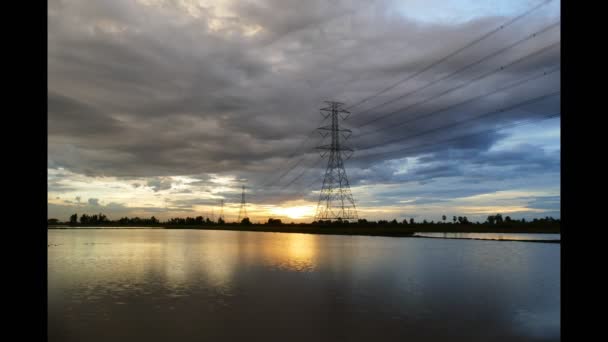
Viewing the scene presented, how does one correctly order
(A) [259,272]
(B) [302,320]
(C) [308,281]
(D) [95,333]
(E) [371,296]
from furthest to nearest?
(A) [259,272]
(C) [308,281]
(E) [371,296]
(B) [302,320]
(D) [95,333]

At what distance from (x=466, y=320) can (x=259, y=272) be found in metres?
15.2

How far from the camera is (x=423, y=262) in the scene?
3059 cm

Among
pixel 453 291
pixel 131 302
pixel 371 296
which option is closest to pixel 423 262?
pixel 453 291

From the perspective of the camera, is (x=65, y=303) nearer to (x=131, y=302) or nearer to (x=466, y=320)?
(x=131, y=302)

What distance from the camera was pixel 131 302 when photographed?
54.3ft

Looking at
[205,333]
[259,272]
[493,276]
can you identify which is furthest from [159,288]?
[493,276]
